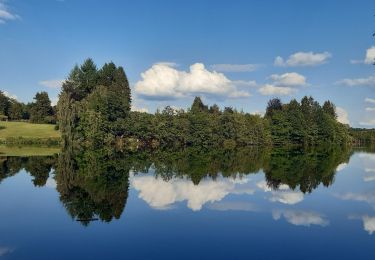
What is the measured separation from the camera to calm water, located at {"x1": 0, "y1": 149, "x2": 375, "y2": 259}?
50.0 ft

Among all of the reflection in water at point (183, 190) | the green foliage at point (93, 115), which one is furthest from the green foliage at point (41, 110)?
the reflection in water at point (183, 190)

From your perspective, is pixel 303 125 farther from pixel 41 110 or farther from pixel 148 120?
pixel 41 110

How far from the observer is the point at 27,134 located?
90.8 m

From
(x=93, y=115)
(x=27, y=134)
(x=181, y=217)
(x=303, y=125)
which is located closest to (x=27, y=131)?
(x=27, y=134)

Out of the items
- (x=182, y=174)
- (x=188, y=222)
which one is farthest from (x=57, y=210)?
(x=182, y=174)

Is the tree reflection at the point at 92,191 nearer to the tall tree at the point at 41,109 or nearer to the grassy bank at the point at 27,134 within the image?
the grassy bank at the point at 27,134

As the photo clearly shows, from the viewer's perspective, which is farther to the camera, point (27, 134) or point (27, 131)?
point (27, 131)

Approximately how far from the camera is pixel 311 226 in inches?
773

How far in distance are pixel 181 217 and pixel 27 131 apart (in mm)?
81848

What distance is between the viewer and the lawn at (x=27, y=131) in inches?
3489

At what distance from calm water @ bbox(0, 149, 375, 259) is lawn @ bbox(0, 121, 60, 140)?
54.1 metres

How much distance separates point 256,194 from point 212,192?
3.09 m

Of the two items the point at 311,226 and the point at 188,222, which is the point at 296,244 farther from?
the point at 188,222

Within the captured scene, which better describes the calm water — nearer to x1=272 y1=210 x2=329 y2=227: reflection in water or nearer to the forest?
x1=272 y1=210 x2=329 y2=227: reflection in water
